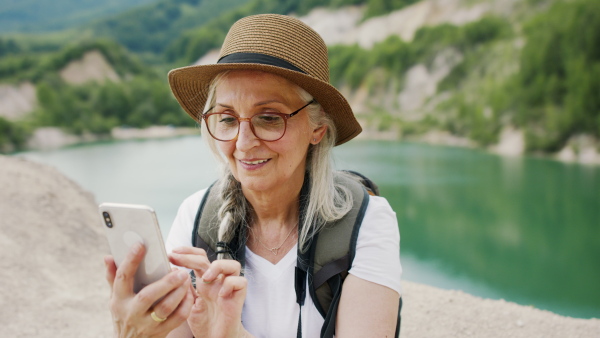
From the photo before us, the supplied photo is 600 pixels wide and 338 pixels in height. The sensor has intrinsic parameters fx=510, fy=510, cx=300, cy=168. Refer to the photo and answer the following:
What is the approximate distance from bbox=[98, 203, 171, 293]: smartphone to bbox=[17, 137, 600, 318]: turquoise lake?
93 centimetres

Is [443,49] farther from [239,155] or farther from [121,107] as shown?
[239,155]

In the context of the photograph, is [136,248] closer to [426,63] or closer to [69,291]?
[69,291]

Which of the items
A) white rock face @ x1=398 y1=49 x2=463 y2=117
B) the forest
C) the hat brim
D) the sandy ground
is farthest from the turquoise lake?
white rock face @ x1=398 y1=49 x2=463 y2=117

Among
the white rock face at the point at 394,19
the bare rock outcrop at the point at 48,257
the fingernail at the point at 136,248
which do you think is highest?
the white rock face at the point at 394,19

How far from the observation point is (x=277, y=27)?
4.47ft

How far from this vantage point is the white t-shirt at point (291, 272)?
4.20ft

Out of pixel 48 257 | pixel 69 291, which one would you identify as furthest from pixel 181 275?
pixel 48 257

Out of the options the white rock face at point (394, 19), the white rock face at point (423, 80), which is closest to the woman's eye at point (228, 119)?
the white rock face at point (423, 80)

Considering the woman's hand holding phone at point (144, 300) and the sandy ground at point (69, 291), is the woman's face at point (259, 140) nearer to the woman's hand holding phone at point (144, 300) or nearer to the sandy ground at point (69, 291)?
the woman's hand holding phone at point (144, 300)

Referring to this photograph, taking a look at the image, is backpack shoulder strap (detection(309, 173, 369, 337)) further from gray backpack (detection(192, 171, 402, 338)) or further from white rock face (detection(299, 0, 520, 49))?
white rock face (detection(299, 0, 520, 49))

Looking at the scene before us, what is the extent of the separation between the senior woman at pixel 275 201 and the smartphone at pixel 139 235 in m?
0.12

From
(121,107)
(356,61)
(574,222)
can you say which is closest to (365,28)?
(356,61)

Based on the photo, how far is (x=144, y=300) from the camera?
96cm

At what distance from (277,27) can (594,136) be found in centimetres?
1976
